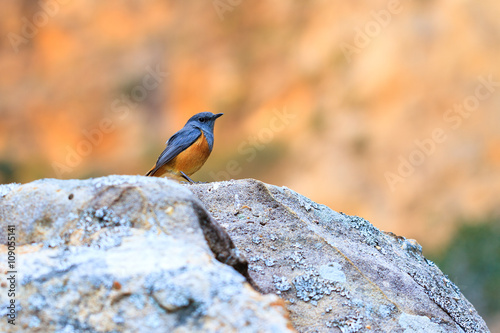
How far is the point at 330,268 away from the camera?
2781 mm

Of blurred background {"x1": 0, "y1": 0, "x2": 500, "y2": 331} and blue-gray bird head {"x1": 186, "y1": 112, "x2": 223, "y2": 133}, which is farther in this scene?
blurred background {"x1": 0, "y1": 0, "x2": 500, "y2": 331}

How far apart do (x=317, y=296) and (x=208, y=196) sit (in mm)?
959

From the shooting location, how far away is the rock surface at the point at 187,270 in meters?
1.85

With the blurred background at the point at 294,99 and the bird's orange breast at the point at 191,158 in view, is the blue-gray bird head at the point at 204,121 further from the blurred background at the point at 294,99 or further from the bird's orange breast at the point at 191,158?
the blurred background at the point at 294,99

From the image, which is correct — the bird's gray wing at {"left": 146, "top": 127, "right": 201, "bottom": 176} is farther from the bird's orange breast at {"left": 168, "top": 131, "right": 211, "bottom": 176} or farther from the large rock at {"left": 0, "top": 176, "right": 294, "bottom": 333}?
the large rock at {"left": 0, "top": 176, "right": 294, "bottom": 333}

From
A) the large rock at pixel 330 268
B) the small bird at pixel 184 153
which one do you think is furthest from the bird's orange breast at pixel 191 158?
the large rock at pixel 330 268

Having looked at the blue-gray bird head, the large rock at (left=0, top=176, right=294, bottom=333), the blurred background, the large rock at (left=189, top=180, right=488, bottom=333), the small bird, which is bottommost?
the large rock at (left=0, top=176, right=294, bottom=333)

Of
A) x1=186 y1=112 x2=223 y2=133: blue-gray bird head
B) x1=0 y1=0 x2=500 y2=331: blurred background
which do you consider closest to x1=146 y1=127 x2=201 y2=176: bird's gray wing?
x1=186 y1=112 x2=223 y2=133: blue-gray bird head

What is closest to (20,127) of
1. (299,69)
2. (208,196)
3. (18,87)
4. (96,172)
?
(18,87)

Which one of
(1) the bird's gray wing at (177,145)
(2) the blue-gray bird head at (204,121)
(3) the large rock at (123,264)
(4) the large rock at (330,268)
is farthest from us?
(2) the blue-gray bird head at (204,121)

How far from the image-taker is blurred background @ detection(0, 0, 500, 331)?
49.1 feet

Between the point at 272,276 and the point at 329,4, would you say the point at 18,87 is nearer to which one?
the point at 329,4

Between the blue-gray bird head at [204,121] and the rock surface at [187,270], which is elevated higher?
the blue-gray bird head at [204,121]

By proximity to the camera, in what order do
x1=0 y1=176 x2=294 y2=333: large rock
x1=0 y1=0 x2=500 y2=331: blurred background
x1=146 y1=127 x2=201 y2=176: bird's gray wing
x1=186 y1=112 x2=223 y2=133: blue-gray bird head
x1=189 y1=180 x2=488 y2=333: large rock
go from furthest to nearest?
x1=0 y1=0 x2=500 y2=331: blurred background < x1=186 y1=112 x2=223 y2=133: blue-gray bird head < x1=146 y1=127 x2=201 y2=176: bird's gray wing < x1=189 y1=180 x2=488 y2=333: large rock < x1=0 y1=176 x2=294 y2=333: large rock
